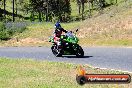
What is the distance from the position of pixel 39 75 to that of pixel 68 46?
8.18 m

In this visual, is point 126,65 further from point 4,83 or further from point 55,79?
point 4,83

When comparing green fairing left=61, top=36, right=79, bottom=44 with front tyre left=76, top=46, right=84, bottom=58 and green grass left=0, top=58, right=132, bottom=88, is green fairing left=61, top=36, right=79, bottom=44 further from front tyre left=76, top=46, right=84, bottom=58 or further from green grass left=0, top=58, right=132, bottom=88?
green grass left=0, top=58, right=132, bottom=88

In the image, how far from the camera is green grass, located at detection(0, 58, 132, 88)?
14.2m

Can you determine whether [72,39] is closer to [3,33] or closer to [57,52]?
[57,52]

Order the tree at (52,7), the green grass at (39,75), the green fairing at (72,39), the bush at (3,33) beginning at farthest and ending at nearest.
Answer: the tree at (52,7) < the bush at (3,33) < the green fairing at (72,39) < the green grass at (39,75)

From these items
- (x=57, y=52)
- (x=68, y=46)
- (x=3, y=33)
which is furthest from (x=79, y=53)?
(x=3, y=33)

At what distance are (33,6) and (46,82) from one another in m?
104

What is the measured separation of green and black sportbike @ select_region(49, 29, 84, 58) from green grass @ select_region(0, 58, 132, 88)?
3.96m

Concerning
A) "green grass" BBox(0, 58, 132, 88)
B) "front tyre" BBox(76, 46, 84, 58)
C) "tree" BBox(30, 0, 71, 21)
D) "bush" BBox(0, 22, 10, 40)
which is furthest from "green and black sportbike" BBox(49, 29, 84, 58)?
"tree" BBox(30, 0, 71, 21)

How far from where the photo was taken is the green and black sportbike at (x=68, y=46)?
24.2 meters

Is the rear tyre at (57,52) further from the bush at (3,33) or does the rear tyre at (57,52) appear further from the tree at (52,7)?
the tree at (52,7)

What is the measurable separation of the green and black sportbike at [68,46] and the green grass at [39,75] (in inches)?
156

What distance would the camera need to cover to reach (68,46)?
24578mm

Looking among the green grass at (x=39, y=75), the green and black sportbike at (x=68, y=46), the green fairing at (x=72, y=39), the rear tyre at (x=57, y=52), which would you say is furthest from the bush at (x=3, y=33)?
the green grass at (x=39, y=75)
